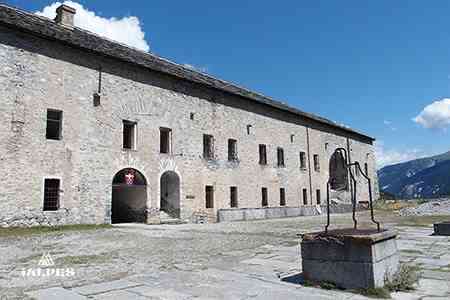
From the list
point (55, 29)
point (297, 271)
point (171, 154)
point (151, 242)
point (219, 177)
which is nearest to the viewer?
point (297, 271)

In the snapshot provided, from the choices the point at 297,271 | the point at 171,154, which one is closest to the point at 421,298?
the point at 297,271

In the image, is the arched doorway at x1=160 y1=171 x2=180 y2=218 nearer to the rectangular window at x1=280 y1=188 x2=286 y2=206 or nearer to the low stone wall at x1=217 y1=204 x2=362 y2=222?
the low stone wall at x1=217 y1=204 x2=362 y2=222

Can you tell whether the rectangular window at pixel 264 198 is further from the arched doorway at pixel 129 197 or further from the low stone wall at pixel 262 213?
the arched doorway at pixel 129 197

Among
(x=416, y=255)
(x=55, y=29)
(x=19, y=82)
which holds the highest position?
(x=55, y=29)

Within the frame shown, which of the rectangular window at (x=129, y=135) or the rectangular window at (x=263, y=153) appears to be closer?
the rectangular window at (x=129, y=135)

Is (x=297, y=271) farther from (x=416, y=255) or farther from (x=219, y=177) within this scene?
(x=219, y=177)

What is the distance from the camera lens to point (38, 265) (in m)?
6.57

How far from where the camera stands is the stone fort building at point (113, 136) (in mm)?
13375

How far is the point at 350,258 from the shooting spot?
4.64 metres

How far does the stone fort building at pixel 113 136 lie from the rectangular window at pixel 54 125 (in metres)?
0.04

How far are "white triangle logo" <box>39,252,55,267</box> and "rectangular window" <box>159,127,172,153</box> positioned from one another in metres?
11.4

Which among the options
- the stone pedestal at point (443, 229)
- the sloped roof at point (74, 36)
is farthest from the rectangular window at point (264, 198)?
the stone pedestal at point (443, 229)

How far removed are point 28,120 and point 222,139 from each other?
11187mm

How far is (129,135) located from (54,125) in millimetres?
3500
